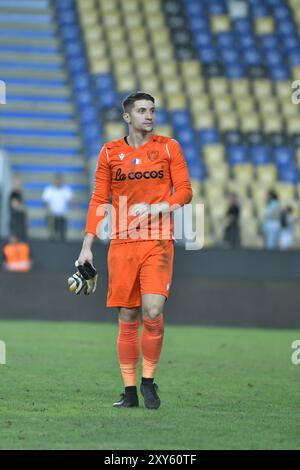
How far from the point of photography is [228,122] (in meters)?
25.4

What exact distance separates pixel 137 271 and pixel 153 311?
0.31 meters

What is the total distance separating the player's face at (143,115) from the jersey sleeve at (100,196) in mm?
317

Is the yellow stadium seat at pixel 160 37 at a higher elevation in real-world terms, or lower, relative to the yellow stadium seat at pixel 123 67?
higher

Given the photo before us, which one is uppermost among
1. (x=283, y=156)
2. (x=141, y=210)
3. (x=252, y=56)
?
(x=252, y=56)

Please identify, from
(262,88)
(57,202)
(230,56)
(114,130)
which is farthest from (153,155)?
(230,56)

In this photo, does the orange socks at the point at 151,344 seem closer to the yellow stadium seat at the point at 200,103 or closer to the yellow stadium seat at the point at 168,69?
the yellow stadium seat at the point at 200,103

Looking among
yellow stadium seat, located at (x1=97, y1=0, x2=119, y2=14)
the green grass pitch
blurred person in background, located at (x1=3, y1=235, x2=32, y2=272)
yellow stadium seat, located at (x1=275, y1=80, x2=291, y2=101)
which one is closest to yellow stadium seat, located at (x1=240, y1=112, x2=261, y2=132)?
yellow stadium seat, located at (x1=275, y1=80, x2=291, y2=101)

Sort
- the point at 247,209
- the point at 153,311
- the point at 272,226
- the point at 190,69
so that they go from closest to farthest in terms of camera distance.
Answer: the point at 153,311 → the point at 272,226 → the point at 247,209 → the point at 190,69

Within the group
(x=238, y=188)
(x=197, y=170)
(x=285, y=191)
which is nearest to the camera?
(x=238, y=188)

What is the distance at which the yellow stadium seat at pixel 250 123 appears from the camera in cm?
2525

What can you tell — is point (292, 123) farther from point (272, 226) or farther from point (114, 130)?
point (272, 226)

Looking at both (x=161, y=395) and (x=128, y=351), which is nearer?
(x=128, y=351)

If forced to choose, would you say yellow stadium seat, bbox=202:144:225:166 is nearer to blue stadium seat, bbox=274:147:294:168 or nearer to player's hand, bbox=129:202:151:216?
blue stadium seat, bbox=274:147:294:168

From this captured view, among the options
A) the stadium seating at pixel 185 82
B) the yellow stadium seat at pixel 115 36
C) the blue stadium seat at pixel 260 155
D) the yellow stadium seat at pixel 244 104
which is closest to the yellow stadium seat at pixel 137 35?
the stadium seating at pixel 185 82
